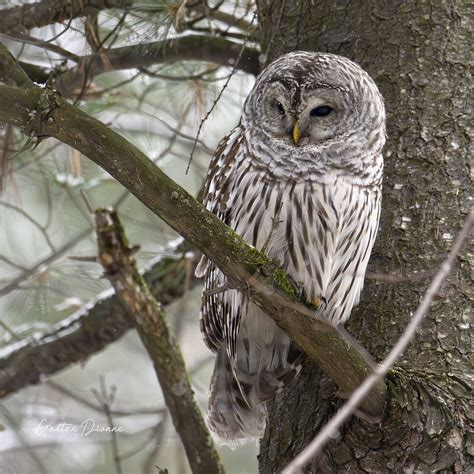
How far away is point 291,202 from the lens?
2705 millimetres

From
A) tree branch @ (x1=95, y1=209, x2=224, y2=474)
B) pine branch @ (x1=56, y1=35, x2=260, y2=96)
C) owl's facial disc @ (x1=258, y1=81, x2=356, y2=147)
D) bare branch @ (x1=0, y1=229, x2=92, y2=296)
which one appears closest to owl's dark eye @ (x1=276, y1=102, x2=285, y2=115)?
owl's facial disc @ (x1=258, y1=81, x2=356, y2=147)

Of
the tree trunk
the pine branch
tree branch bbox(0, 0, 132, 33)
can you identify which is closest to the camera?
the tree trunk

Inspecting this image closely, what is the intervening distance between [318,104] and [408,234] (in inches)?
21.1

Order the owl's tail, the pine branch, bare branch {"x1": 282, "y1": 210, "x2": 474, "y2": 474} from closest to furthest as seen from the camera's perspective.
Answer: bare branch {"x1": 282, "y1": 210, "x2": 474, "y2": 474}
the owl's tail
the pine branch

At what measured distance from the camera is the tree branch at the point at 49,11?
3254 millimetres

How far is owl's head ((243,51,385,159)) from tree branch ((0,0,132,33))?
814 mm

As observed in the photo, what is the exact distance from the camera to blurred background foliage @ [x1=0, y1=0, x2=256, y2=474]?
330 centimetres

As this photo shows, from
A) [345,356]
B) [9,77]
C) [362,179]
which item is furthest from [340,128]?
[9,77]

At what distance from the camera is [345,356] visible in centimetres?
215

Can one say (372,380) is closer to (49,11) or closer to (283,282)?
(283,282)

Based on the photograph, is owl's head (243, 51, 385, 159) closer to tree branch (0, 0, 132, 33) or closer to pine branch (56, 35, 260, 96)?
pine branch (56, 35, 260, 96)

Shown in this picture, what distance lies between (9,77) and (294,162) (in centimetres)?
102

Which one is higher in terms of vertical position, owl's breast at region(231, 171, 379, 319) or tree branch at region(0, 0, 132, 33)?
tree branch at region(0, 0, 132, 33)

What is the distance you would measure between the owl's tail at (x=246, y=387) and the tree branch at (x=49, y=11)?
142 centimetres
